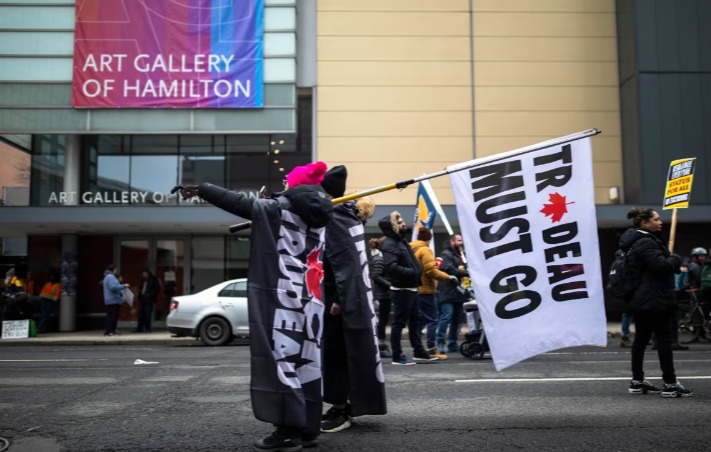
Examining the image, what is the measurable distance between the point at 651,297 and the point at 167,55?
1735cm

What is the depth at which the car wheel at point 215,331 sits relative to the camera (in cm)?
1415

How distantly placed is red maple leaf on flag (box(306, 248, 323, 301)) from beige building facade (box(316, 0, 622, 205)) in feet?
53.2

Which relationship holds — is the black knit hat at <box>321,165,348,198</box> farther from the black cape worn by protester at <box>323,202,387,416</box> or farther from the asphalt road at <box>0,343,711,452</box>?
the asphalt road at <box>0,343,711,452</box>

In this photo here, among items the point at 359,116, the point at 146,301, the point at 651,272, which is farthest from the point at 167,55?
the point at 651,272

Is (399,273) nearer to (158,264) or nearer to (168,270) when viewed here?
(168,270)

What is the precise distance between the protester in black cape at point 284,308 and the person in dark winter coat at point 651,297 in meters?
3.46

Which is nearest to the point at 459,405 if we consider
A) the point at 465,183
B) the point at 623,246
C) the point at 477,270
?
the point at 477,270

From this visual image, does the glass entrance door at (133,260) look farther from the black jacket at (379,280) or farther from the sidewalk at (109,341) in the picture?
the black jacket at (379,280)

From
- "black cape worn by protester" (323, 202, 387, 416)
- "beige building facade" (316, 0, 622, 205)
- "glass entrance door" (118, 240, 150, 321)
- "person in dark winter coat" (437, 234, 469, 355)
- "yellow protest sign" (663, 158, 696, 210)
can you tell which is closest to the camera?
"black cape worn by protester" (323, 202, 387, 416)

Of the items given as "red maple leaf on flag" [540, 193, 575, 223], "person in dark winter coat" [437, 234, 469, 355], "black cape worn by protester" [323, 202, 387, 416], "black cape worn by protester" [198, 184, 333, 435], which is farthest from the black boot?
"person in dark winter coat" [437, 234, 469, 355]

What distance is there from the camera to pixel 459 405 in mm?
5836

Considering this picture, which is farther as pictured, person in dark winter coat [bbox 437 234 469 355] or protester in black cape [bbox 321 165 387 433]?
person in dark winter coat [bbox 437 234 469 355]

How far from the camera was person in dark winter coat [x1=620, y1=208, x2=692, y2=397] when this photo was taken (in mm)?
6195

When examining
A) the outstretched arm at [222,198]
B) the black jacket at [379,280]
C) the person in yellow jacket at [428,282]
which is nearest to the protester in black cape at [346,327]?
the outstretched arm at [222,198]
